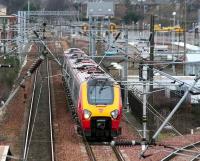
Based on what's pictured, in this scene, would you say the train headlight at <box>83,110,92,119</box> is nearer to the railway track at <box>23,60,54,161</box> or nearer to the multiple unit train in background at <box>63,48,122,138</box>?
the multiple unit train in background at <box>63,48,122,138</box>

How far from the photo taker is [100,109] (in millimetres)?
19062

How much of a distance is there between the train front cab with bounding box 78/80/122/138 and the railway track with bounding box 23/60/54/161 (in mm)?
1514

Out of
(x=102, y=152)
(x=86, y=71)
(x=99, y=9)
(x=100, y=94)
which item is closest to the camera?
(x=102, y=152)

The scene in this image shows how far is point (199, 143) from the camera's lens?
66.7 ft

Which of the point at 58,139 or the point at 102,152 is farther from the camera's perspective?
the point at 58,139

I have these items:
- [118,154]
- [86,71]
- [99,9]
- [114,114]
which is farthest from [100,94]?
[99,9]

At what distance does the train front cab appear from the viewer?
19.1 m

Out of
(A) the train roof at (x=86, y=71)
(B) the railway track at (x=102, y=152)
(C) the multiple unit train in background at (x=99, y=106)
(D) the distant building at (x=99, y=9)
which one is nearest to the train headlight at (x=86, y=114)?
(C) the multiple unit train in background at (x=99, y=106)

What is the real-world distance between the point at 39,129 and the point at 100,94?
3828 mm

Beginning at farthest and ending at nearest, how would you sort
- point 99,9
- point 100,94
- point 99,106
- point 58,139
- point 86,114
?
point 99,9, point 58,139, point 100,94, point 99,106, point 86,114

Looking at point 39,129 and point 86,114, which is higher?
point 86,114

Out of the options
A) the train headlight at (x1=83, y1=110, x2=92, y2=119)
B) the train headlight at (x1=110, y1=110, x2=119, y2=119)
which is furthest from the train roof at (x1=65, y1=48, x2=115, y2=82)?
the train headlight at (x1=83, y1=110, x2=92, y2=119)

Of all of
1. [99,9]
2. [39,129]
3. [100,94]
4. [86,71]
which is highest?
[99,9]

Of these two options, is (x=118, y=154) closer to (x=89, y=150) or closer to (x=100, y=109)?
(x=89, y=150)
